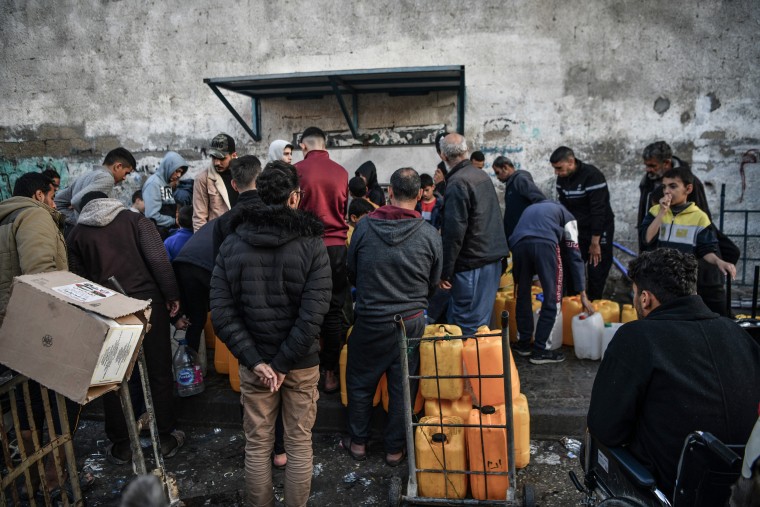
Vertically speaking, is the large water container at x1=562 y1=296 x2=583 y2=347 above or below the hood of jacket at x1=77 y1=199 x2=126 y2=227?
below

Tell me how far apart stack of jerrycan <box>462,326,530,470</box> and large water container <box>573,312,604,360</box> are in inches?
66.6

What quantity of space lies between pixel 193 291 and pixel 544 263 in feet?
9.83

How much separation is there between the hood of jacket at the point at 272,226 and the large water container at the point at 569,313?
325 cm

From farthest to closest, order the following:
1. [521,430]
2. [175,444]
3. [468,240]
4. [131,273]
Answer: [468,240]
[175,444]
[131,273]
[521,430]

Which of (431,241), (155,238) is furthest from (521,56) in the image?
(155,238)

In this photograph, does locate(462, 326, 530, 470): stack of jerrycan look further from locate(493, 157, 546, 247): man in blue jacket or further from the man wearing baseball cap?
the man wearing baseball cap

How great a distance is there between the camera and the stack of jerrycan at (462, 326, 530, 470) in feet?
11.0

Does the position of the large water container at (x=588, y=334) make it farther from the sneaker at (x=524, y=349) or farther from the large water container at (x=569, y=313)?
the sneaker at (x=524, y=349)

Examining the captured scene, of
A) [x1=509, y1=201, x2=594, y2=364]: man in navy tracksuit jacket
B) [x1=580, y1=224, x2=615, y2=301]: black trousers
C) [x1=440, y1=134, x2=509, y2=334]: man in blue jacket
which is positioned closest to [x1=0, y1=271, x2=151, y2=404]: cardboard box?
[x1=440, y1=134, x2=509, y2=334]: man in blue jacket

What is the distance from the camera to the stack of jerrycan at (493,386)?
3.35m

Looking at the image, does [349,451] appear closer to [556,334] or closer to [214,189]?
[556,334]

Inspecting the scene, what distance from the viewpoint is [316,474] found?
3.74 meters

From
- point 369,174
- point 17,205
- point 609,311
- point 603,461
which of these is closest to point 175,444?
point 17,205

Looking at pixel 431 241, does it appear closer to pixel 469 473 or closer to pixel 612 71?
pixel 469 473
